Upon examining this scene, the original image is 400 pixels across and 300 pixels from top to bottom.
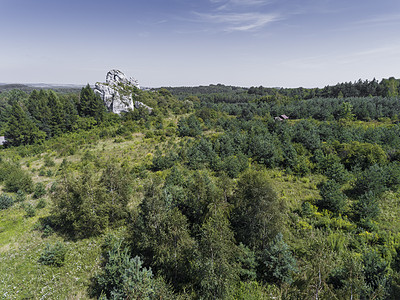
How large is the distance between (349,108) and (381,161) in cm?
3738

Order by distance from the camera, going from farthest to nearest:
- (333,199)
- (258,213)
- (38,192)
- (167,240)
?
(38,192) → (333,199) → (258,213) → (167,240)

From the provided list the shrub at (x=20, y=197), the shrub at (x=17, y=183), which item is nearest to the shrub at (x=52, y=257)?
the shrub at (x=20, y=197)

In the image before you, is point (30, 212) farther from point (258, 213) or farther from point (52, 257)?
point (258, 213)

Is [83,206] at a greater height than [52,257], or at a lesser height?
greater

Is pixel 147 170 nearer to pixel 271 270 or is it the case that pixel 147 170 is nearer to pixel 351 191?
pixel 271 270

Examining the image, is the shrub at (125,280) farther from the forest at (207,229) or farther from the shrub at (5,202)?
the shrub at (5,202)

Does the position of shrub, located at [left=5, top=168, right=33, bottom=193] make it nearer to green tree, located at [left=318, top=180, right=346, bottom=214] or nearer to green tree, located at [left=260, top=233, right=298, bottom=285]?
green tree, located at [left=260, top=233, right=298, bottom=285]

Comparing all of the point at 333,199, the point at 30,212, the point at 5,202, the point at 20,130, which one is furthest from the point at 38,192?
the point at 333,199

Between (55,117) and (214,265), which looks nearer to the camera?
(214,265)

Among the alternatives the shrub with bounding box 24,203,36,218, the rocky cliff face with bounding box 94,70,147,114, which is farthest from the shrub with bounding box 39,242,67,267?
the rocky cliff face with bounding box 94,70,147,114

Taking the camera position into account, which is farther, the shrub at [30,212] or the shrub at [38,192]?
the shrub at [38,192]

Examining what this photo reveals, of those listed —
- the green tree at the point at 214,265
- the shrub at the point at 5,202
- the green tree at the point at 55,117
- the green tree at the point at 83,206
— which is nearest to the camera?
the green tree at the point at 214,265

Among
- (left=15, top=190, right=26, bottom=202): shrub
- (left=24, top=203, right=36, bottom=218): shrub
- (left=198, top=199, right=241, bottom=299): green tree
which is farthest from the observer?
(left=15, top=190, right=26, bottom=202): shrub

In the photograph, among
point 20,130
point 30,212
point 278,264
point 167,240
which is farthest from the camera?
point 20,130
